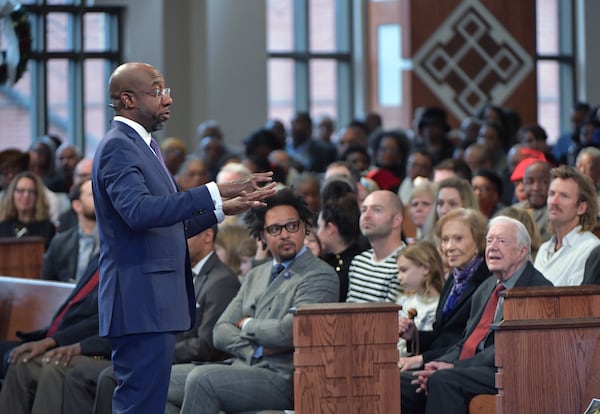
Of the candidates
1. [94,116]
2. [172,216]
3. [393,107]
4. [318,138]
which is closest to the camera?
[172,216]

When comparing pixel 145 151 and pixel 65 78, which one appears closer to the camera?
pixel 145 151

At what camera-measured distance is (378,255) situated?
20.4 feet

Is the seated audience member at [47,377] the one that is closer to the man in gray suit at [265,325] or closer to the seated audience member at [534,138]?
the man in gray suit at [265,325]

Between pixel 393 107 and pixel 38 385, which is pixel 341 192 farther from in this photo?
pixel 393 107

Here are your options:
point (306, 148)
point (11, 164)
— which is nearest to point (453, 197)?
point (11, 164)

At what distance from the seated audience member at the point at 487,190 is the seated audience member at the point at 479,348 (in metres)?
2.58

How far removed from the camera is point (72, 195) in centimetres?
829

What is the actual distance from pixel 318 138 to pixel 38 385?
741 cm

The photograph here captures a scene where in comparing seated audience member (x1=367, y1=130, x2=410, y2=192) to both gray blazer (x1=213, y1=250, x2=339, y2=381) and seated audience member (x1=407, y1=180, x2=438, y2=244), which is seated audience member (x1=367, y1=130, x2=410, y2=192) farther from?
gray blazer (x1=213, y1=250, x2=339, y2=381)

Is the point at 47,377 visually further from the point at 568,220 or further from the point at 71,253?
the point at 568,220

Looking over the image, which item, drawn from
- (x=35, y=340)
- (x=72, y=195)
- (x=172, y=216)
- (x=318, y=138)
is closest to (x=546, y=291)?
(x=172, y=216)

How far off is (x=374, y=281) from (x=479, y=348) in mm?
852

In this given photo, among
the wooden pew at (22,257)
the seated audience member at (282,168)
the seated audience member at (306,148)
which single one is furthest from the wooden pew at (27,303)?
the seated audience member at (306,148)

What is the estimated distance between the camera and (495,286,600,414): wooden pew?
4688 mm
